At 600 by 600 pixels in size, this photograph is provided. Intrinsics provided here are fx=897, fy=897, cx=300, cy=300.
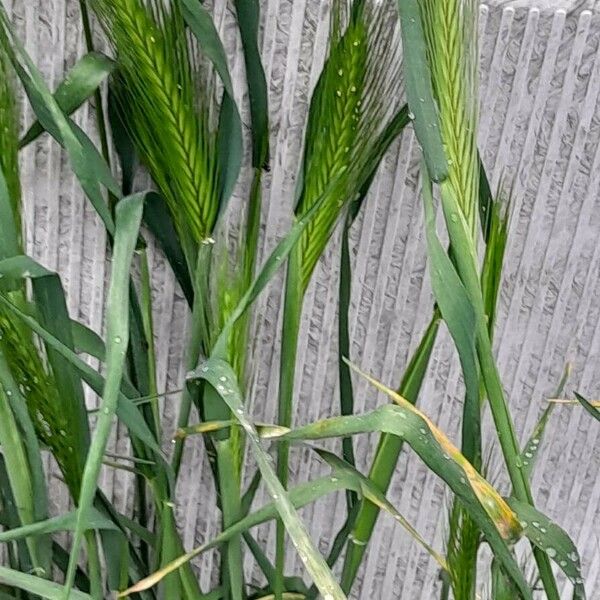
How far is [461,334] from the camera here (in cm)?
44

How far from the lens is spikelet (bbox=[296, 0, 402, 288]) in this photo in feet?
1.80

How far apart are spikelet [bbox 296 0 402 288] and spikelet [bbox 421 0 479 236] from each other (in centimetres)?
9

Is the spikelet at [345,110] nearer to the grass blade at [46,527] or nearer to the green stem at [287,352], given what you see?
the green stem at [287,352]

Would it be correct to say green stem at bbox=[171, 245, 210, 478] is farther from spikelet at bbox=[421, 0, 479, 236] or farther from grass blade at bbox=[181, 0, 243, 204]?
spikelet at bbox=[421, 0, 479, 236]

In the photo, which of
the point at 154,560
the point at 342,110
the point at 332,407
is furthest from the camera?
the point at 332,407

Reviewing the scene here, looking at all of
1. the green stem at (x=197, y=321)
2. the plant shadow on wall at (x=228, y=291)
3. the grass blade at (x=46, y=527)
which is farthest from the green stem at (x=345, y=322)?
the grass blade at (x=46, y=527)

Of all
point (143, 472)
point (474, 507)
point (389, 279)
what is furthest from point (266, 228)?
point (474, 507)

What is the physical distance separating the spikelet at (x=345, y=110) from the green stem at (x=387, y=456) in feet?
0.31

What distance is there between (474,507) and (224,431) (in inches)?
6.9

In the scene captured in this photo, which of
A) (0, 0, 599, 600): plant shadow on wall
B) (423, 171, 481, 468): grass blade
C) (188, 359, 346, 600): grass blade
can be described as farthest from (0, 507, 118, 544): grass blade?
(423, 171, 481, 468): grass blade

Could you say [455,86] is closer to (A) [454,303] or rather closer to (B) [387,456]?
(A) [454,303]

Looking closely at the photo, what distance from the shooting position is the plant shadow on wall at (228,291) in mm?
456

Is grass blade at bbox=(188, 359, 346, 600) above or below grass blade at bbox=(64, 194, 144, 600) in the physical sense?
below

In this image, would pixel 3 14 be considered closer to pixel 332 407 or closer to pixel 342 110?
pixel 342 110
